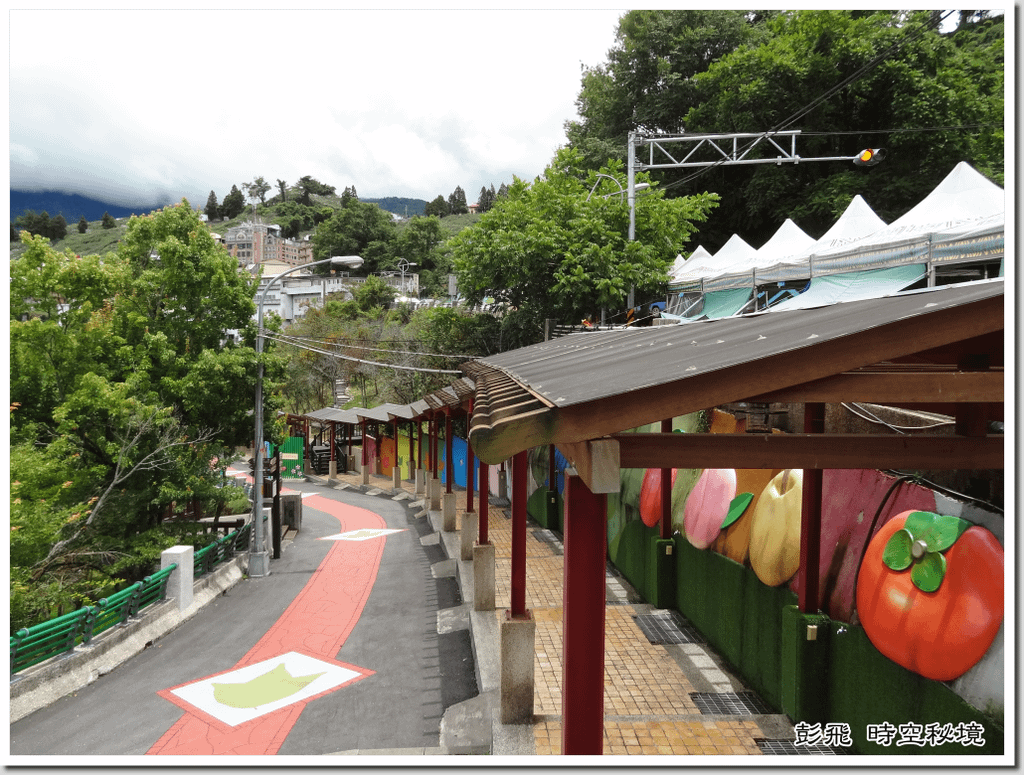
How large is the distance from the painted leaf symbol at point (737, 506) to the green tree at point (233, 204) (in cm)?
15911

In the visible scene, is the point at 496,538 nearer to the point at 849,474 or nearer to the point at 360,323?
the point at 849,474

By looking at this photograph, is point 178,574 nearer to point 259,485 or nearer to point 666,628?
point 259,485

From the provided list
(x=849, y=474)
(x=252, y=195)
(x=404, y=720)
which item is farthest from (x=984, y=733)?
(x=252, y=195)

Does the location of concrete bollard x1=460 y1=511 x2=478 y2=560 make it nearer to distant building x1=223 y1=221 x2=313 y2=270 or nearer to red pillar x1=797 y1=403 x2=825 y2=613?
red pillar x1=797 y1=403 x2=825 y2=613

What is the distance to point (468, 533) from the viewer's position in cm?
1382

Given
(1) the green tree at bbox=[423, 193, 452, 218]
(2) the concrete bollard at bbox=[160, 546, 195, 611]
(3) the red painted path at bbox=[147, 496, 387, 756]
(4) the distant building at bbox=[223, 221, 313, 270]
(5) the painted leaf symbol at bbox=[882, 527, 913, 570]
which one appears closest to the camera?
(5) the painted leaf symbol at bbox=[882, 527, 913, 570]

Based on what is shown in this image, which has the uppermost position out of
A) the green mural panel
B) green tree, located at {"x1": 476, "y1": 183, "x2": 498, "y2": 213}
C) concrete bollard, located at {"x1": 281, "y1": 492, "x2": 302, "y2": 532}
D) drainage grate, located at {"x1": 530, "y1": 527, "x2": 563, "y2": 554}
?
green tree, located at {"x1": 476, "y1": 183, "x2": 498, "y2": 213}

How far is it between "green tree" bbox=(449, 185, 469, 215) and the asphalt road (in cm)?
12936

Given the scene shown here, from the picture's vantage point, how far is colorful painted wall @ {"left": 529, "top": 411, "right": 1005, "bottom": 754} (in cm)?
459

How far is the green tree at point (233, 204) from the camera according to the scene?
489 feet

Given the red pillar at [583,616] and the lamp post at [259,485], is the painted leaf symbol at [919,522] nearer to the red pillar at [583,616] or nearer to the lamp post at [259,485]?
the red pillar at [583,616]

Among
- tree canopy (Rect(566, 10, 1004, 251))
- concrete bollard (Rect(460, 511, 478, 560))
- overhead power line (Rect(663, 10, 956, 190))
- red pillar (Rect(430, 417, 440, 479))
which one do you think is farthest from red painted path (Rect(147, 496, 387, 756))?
tree canopy (Rect(566, 10, 1004, 251))

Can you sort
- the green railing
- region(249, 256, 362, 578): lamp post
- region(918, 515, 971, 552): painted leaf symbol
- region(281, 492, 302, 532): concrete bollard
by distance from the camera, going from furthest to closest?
region(281, 492, 302, 532): concrete bollard
region(249, 256, 362, 578): lamp post
the green railing
region(918, 515, 971, 552): painted leaf symbol

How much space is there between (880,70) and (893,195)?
4.87 m
